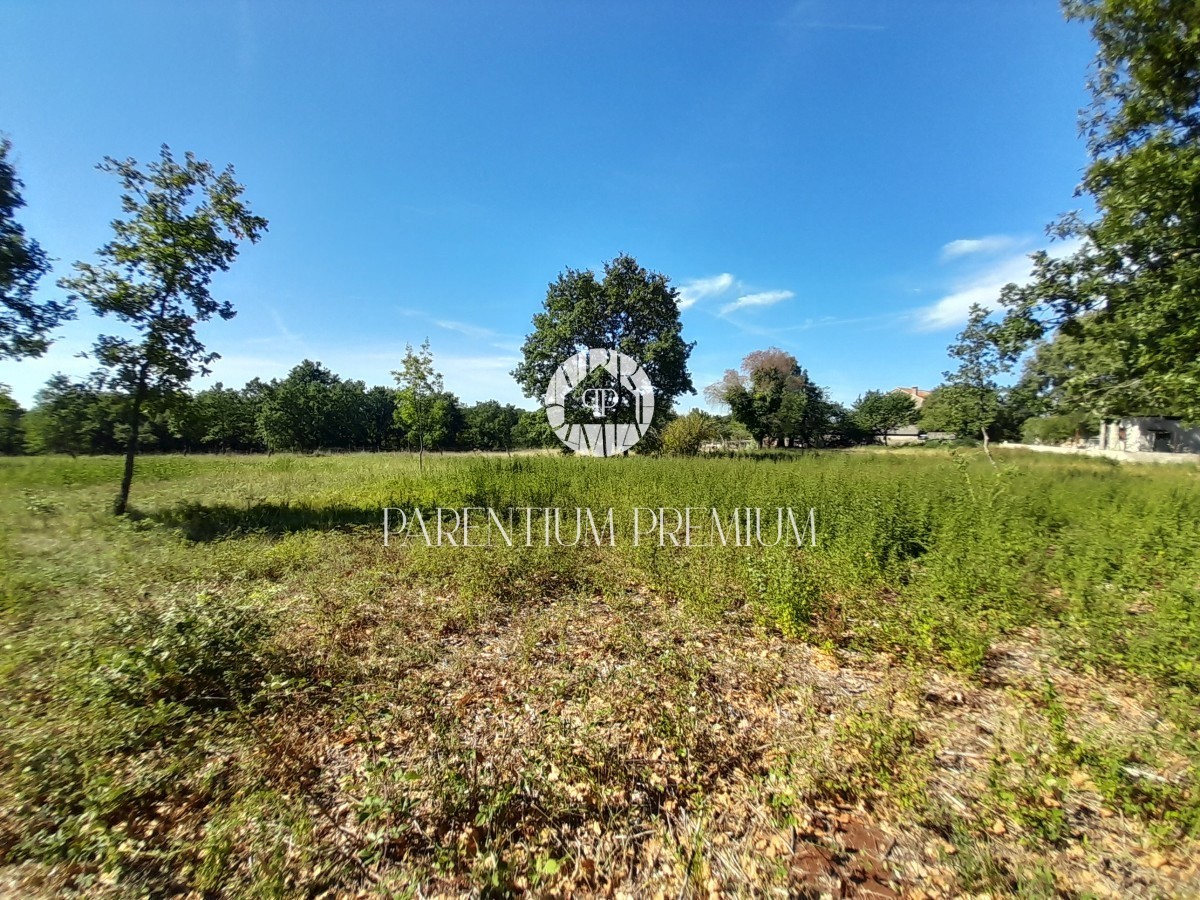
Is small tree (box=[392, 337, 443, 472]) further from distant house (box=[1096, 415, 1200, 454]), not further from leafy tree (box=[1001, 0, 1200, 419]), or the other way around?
distant house (box=[1096, 415, 1200, 454])

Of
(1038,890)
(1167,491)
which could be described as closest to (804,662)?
(1038,890)

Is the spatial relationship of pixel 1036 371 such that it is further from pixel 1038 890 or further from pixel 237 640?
pixel 237 640

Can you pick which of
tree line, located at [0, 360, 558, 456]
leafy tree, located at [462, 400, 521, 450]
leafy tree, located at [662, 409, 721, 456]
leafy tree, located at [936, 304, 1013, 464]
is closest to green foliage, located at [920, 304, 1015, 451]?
leafy tree, located at [936, 304, 1013, 464]

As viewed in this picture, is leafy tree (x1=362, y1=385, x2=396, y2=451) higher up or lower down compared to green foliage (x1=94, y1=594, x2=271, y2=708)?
higher up

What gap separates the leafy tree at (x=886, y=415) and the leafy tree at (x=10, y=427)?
6110 centimetres

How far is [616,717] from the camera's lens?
2822 millimetres

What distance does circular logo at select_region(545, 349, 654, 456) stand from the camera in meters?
17.9

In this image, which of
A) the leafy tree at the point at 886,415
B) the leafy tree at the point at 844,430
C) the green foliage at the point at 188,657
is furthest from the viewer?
the leafy tree at the point at 886,415

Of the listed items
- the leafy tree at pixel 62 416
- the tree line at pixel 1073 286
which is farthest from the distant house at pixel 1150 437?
the leafy tree at pixel 62 416

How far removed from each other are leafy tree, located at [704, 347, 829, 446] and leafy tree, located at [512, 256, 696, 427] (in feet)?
36.8

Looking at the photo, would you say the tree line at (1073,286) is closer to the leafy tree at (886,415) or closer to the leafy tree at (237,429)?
the leafy tree at (237,429)

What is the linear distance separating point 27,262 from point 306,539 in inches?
213

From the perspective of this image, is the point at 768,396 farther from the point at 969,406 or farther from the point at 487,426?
the point at 487,426

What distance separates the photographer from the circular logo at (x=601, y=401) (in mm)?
17875
